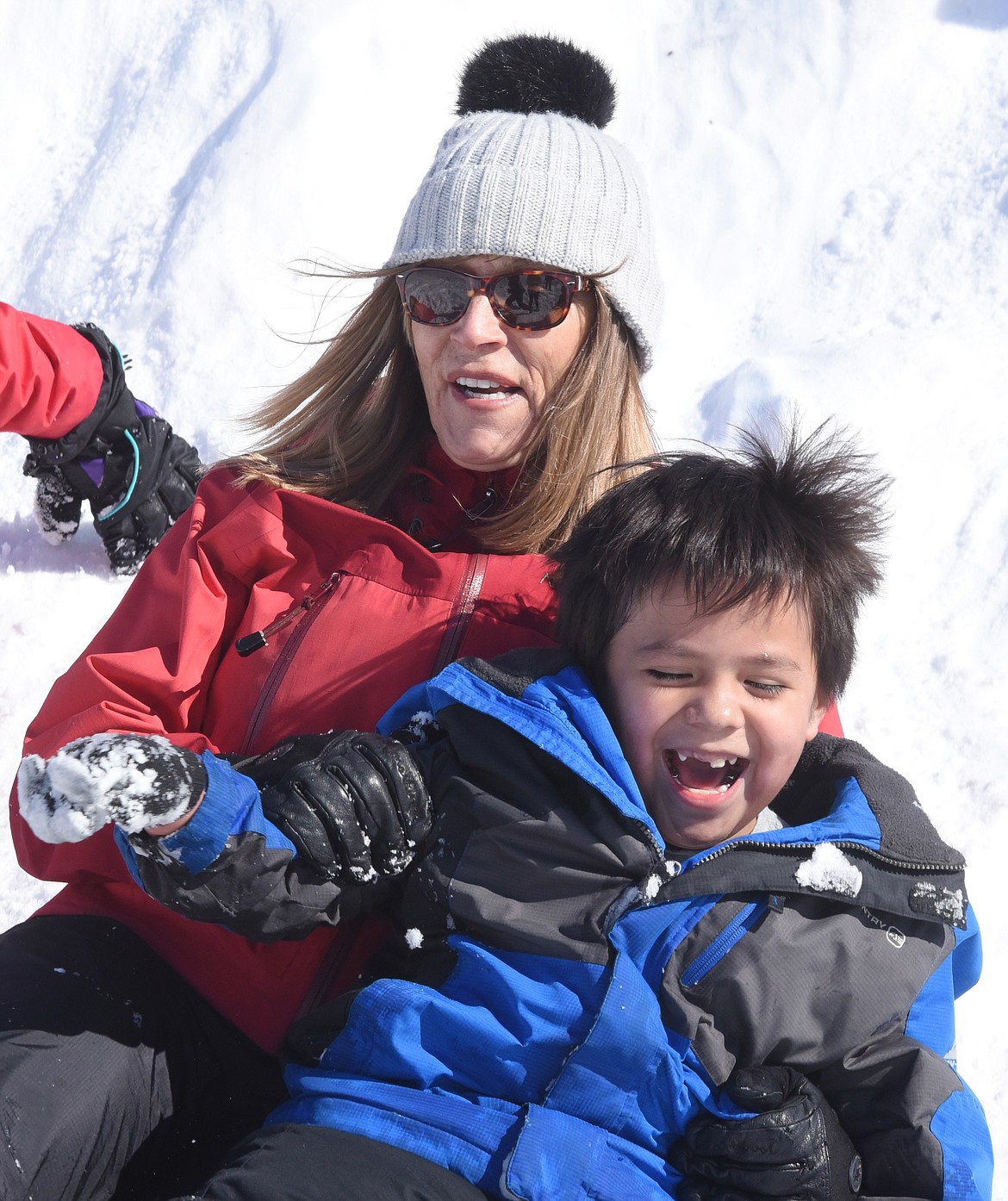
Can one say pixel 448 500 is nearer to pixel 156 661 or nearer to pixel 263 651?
pixel 263 651

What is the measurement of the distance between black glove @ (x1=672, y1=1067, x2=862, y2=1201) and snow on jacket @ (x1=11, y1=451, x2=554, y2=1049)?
0.62 meters

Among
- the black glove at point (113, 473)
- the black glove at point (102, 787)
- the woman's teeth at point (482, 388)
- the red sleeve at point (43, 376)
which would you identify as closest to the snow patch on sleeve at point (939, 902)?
the black glove at point (102, 787)

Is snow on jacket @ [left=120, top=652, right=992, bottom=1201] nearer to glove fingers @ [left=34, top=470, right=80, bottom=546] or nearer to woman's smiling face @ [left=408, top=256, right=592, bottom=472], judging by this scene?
woman's smiling face @ [left=408, top=256, right=592, bottom=472]

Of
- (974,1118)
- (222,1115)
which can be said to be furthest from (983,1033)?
(222,1115)

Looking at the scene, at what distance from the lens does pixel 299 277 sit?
416 cm

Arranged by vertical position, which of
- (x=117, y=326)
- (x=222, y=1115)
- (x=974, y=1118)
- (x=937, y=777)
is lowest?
(x=222, y=1115)

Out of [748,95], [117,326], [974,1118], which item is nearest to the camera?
[974,1118]

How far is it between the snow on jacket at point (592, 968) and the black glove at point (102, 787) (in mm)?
74

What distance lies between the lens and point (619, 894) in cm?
168

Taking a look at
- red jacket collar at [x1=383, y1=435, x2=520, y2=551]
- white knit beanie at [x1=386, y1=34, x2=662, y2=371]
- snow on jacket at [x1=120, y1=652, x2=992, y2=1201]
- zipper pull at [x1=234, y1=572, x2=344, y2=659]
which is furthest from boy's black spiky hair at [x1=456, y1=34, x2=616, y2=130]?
snow on jacket at [x1=120, y1=652, x2=992, y2=1201]

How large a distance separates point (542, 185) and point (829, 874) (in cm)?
137

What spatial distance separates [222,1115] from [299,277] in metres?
3.03

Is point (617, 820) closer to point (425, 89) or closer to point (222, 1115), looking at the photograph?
point (222, 1115)

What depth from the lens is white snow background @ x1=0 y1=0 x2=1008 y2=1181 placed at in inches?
130
